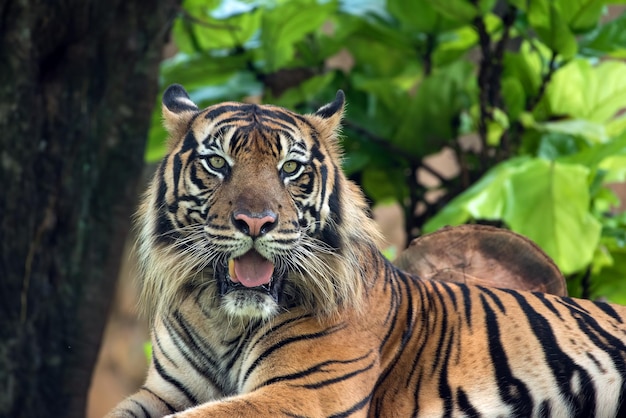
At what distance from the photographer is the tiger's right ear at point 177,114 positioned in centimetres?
278

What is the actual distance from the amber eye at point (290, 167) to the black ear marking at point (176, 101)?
43 centimetres

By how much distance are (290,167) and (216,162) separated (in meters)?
0.22

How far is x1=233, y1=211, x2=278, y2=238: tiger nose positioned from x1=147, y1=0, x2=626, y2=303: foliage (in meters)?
2.69

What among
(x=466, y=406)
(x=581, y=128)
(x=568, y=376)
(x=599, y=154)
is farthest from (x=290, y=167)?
(x=581, y=128)

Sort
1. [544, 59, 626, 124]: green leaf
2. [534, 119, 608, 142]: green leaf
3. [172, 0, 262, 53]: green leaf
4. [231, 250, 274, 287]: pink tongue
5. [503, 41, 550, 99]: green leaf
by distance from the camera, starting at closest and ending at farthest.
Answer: [231, 250, 274, 287]: pink tongue
[534, 119, 608, 142]: green leaf
[544, 59, 626, 124]: green leaf
[503, 41, 550, 99]: green leaf
[172, 0, 262, 53]: green leaf

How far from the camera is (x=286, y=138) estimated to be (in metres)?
2.63

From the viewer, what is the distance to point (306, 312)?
2.72 metres

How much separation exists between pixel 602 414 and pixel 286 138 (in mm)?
1434

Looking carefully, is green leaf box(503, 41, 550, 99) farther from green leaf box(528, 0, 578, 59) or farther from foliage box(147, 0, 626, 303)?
green leaf box(528, 0, 578, 59)

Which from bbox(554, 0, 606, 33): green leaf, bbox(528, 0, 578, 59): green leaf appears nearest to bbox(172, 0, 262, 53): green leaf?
bbox(528, 0, 578, 59): green leaf

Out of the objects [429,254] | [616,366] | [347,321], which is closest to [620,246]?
[429,254]

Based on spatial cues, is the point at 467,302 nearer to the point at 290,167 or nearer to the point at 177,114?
the point at 290,167

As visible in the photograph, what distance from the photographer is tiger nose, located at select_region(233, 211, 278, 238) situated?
Answer: 240 cm

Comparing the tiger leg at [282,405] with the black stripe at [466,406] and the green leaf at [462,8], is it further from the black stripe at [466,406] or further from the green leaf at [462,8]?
the green leaf at [462,8]
